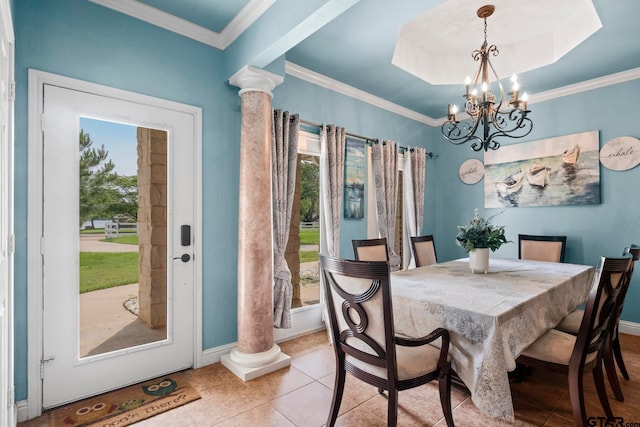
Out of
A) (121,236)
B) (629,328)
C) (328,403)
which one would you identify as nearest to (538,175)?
(629,328)

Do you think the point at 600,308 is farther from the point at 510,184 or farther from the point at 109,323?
the point at 109,323

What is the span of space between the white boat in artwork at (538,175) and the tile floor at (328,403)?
209 cm

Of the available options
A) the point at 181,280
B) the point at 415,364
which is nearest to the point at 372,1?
the point at 415,364

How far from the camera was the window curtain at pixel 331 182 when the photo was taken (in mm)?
3604

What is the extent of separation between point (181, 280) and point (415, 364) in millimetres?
1887

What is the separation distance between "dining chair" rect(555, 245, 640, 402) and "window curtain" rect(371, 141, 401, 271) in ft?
6.19

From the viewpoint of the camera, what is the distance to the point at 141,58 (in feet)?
8.14

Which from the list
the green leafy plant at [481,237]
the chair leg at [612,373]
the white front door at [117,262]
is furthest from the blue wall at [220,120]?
the chair leg at [612,373]

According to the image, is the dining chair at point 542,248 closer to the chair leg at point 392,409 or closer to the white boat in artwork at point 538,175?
the white boat in artwork at point 538,175

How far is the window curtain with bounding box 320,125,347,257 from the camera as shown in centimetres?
360

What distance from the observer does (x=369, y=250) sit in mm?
3109

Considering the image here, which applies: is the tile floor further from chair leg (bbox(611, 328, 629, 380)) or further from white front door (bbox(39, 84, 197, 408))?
white front door (bbox(39, 84, 197, 408))

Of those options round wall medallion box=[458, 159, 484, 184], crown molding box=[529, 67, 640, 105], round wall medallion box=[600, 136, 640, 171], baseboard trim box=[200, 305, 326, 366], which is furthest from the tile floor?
crown molding box=[529, 67, 640, 105]

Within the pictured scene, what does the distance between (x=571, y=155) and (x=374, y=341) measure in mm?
3662
